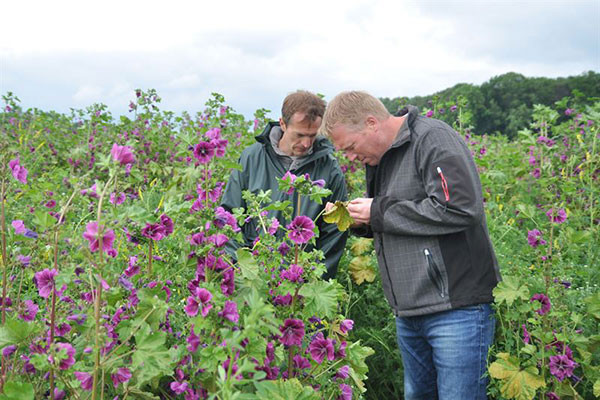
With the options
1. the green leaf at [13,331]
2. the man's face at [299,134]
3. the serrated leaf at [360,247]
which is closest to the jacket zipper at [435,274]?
the man's face at [299,134]

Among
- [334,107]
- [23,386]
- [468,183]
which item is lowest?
[23,386]

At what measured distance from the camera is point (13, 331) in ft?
4.71

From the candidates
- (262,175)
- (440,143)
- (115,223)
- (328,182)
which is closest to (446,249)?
(440,143)

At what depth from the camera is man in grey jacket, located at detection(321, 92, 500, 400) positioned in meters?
2.28

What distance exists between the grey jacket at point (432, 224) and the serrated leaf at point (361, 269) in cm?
144

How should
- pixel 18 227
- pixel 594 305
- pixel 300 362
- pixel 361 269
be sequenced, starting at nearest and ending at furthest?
pixel 18 227 → pixel 300 362 → pixel 594 305 → pixel 361 269

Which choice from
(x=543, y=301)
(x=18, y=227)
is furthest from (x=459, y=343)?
(x=18, y=227)

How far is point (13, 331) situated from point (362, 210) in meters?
1.46

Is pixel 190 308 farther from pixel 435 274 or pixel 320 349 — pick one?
pixel 435 274

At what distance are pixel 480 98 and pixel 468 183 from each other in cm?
4255

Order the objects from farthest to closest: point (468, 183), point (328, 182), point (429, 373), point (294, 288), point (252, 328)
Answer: point (328, 182) → point (429, 373) → point (468, 183) → point (294, 288) → point (252, 328)

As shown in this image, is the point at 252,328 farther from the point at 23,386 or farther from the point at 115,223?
the point at 23,386

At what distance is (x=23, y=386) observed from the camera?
4.59ft

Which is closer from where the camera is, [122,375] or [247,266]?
[122,375]
